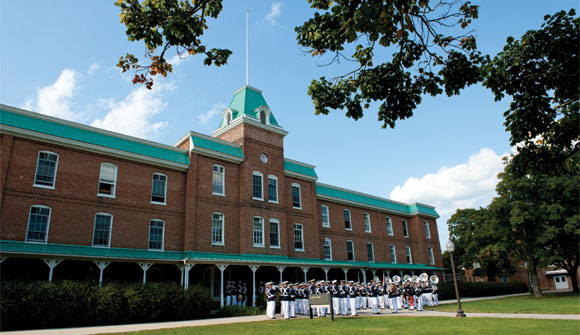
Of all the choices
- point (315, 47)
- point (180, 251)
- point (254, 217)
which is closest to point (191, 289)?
point (180, 251)

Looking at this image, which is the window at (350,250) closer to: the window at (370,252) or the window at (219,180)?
the window at (370,252)

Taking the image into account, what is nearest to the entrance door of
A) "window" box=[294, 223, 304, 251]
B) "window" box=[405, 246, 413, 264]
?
"window" box=[405, 246, 413, 264]

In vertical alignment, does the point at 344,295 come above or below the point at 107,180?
below

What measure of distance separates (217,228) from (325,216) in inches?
516

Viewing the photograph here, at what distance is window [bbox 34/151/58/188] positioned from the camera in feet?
65.8

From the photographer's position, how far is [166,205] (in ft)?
80.0

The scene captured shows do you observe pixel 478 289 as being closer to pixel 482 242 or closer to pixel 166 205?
pixel 482 242

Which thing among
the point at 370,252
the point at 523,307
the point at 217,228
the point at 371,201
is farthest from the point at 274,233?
the point at 523,307

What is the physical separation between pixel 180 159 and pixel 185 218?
4.07 meters

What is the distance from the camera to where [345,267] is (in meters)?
30.7

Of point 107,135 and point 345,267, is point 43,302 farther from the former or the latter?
point 345,267

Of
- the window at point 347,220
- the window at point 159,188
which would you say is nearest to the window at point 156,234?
the window at point 159,188

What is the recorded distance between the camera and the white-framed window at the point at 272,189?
29375mm

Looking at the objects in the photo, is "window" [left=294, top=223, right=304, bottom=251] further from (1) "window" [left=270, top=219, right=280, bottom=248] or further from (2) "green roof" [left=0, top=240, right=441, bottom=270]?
(1) "window" [left=270, top=219, right=280, bottom=248]
